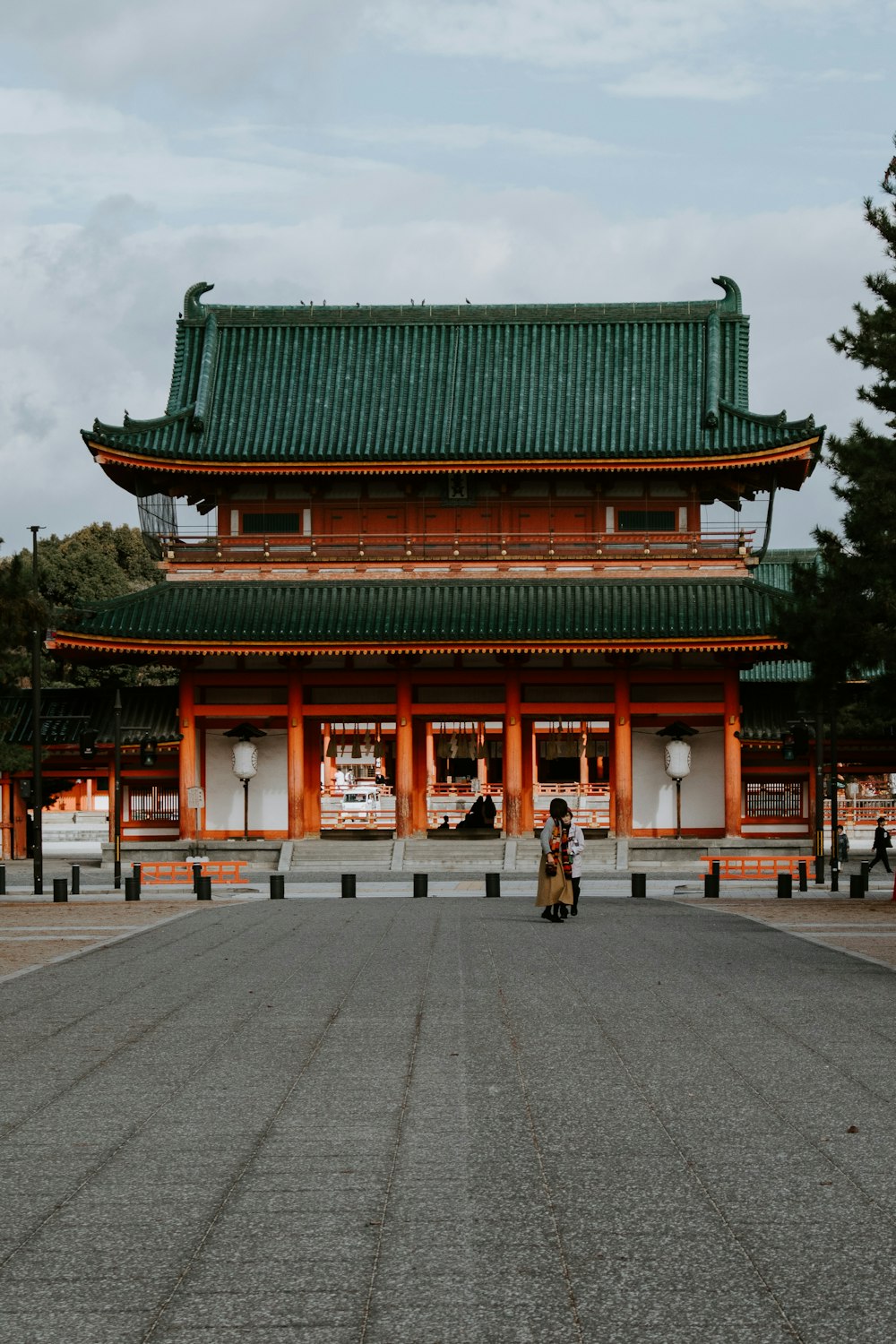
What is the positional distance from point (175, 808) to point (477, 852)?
9.02 meters

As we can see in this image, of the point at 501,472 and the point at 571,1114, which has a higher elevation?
the point at 501,472

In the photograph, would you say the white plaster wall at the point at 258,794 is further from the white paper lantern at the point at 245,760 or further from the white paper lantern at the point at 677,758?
the white paper lantern at the point at 677,758

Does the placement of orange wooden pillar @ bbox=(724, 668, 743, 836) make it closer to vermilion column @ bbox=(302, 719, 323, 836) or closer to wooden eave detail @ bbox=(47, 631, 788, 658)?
wooden eave detail @ bbox=(47, 631, 788, 658)

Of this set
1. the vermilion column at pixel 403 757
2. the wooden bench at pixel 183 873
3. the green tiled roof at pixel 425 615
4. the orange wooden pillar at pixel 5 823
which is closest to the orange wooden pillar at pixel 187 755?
the wooden bench at pixel 183 873

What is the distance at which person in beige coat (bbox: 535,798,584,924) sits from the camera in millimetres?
23781

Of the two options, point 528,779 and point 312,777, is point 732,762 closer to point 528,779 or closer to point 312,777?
point 528,779

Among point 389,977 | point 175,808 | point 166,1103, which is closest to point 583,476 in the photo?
point 175,808

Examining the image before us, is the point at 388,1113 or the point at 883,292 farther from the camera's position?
the point at 883,292

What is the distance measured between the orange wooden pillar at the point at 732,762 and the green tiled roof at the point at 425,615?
2.32 metres

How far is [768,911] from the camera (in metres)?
27.4

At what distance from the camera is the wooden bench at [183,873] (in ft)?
129

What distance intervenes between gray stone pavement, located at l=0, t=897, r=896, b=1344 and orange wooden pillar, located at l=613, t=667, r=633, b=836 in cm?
2797

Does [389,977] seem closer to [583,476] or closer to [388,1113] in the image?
[388,1113]

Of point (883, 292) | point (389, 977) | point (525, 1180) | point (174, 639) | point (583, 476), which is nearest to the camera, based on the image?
point (525, 1180)
